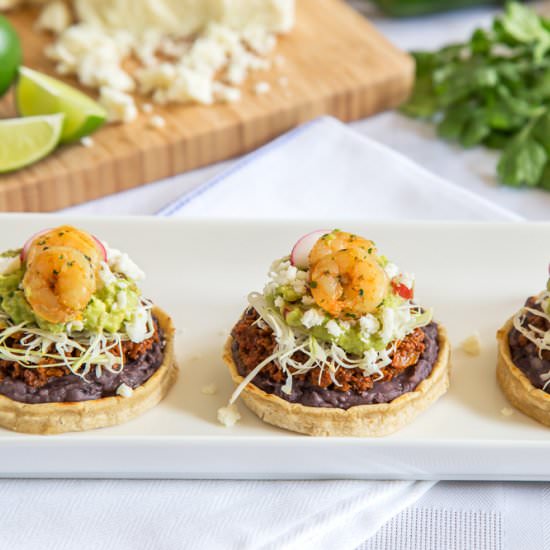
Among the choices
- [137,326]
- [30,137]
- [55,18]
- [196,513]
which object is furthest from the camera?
[55,18]

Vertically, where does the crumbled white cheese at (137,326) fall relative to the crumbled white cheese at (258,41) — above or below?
below

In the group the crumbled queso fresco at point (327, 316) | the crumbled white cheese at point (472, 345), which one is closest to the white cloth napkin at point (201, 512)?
the crumbled queso fresco at point (327, 316)

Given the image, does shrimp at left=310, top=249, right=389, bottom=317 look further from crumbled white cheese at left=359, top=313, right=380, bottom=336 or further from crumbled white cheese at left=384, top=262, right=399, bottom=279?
crumbled white cheese at left=384, top=262, right=399, bottom=279

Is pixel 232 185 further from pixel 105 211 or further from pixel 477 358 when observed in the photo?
pixel 477 358

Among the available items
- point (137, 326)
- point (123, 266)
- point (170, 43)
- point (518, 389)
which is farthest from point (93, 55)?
point (518, 389)

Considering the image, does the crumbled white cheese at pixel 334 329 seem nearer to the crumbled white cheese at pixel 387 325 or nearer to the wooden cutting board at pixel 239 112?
the crumbled white cheese at pixel 387 325

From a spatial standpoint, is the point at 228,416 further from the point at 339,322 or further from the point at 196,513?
the point at 339,322
